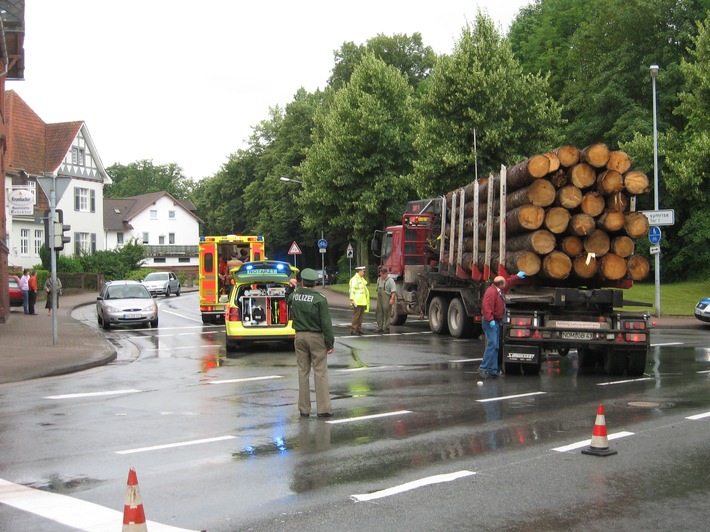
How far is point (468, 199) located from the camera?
19.8 m

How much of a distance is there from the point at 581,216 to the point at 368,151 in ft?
108

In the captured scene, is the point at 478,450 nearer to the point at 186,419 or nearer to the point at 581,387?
the point at 186,419

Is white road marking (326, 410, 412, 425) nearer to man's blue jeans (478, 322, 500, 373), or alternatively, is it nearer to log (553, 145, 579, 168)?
man's blue jeans (478, 322, 500, 373)

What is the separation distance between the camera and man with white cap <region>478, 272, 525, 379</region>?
45.8ft

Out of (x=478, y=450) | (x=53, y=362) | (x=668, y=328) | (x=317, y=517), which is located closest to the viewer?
(x=317, y=517)

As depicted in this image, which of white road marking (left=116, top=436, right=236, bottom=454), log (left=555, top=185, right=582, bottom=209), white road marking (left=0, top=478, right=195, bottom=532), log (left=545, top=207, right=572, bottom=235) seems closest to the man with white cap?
log (left=545, top=207, right=572, bottom=235)

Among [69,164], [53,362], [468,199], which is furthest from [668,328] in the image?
[69,164]

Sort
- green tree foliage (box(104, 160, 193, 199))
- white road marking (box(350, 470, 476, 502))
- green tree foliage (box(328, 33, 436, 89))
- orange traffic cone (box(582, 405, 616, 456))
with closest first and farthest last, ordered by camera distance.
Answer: white road marking (box(350, 470, 476, 502))
orange traffic cone (box(582, 405, 616, 456))
green tree foliage (box(328, 33, 436, 89))
green tree foliage (box(104, 160, 193, 199))

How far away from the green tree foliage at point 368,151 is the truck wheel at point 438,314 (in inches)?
930

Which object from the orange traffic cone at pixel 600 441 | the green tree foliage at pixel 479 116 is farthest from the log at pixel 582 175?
the green tree foliage at pixel 479 116

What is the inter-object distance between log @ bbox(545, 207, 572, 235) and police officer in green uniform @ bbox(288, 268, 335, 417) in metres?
6.05

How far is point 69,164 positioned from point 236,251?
128ft

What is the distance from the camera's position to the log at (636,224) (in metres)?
14.9

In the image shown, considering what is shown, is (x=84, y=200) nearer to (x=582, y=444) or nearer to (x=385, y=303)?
(x=385, y=303)
